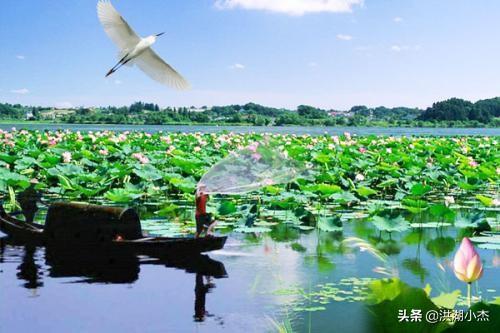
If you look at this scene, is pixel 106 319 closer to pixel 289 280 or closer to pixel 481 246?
pixel 289 280

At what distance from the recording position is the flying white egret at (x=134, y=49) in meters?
7.94

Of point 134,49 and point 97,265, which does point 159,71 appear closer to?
point 134,49

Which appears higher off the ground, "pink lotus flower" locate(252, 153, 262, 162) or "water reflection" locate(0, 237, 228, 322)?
"pink lotus flower" locate(252, 153, 262, 162)

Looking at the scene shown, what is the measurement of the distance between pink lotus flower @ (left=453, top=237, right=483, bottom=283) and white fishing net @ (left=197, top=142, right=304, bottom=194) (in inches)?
122

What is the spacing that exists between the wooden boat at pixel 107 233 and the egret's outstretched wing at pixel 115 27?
2638 millimetres

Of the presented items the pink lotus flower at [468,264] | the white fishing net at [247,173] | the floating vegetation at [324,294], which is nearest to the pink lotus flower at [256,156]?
the white fishing net at [247,173]

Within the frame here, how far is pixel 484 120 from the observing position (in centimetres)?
8112

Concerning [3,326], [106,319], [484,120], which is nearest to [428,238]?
[106,319]

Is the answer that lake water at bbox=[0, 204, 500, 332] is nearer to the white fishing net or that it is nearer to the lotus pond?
the lotus pond

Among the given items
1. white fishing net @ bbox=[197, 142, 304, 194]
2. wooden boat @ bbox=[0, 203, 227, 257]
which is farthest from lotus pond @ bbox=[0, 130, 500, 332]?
white fishing net @ bbox=[197, 142, 304, 194]

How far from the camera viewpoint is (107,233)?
597cm

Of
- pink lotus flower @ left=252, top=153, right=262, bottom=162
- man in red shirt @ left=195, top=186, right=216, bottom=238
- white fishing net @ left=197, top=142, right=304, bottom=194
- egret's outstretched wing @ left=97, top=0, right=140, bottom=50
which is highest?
egret's outstretched wing @ left=97, top=0, right=140, bottom=50

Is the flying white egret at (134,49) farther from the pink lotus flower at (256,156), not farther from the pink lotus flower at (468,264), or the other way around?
the pink lotus flower at (468,264)

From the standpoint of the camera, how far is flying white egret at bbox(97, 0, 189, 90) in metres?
7.94
